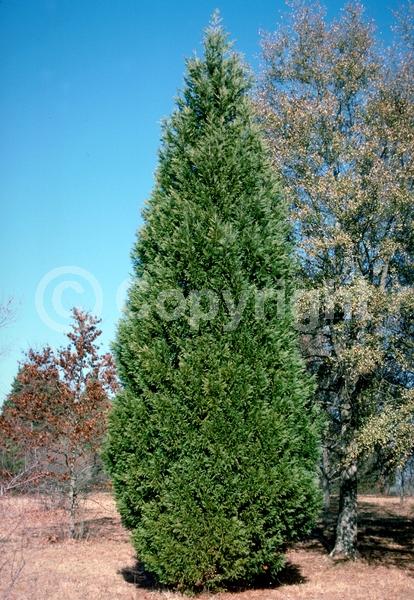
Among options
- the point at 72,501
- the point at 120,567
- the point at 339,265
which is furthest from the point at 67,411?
the point at 339,265

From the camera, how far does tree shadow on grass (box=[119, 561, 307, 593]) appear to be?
23.9 feet

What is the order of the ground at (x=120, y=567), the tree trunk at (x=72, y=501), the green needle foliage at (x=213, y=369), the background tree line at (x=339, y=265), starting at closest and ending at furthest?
the green needle foliage at (x=213, y=369) → the ground at (x=120, y=567) → the background tree line at (x=339, y=265) → the tree trunk at (x=72, y=501)

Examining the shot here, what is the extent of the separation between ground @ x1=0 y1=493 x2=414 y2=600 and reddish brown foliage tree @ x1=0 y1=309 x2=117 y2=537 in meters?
1.31

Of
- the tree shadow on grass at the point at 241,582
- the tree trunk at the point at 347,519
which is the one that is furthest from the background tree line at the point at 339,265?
the tree shadow on grass at the point at 241,582

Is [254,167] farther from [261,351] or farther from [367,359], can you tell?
[367,359]

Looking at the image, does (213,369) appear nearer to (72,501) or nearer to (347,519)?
(347,519)

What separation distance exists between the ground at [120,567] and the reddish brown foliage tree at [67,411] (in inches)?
51.4

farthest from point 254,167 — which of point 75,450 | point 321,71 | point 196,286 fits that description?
point 75,450

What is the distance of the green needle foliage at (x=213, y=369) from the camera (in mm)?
6832

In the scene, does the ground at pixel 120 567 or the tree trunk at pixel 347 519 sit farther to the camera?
the tree trunk at pixel 347 519

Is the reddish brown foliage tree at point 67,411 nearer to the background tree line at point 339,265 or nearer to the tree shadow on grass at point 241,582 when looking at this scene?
the background tree line at point 339,265

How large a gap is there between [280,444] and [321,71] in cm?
1124

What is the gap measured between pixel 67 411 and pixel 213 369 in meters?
8.78

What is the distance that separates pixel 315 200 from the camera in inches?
482
